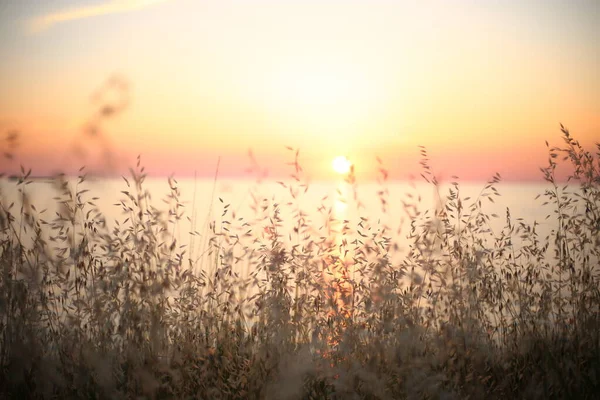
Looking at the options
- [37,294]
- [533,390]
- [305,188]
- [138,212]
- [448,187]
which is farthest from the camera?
[448,187]

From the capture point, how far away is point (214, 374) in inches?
133

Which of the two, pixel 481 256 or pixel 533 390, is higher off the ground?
pixel 481 256

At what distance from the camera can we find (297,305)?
403 cm

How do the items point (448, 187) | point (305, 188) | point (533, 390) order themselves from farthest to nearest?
1. point (448, 187)
2. point (305, 188)
3. point (533, 390)

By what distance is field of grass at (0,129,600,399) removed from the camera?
334 centimetres

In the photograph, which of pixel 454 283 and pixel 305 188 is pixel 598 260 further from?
pixel 305 188

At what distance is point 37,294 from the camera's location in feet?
12.0

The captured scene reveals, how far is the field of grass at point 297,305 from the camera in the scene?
3338 mm

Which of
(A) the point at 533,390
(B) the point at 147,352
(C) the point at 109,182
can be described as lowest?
(A) the point at 533,390

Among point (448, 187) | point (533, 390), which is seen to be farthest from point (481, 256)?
point (533, 390)

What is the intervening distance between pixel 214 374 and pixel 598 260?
2.78 m

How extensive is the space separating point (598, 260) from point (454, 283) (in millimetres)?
1096

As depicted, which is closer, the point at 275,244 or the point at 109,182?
the point at 109,182

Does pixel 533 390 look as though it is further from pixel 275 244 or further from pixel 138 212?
pixel 138 212
